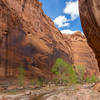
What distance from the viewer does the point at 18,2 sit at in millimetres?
35844

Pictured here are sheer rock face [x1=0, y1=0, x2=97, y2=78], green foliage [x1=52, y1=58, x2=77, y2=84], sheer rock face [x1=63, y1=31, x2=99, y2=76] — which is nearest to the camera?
sheer rock face [x1=0, y1=0, x2=97, y2=78]

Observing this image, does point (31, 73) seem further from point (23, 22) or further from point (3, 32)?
point (23, 22)

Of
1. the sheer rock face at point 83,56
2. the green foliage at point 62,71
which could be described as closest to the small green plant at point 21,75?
the green foliage at point 62,71

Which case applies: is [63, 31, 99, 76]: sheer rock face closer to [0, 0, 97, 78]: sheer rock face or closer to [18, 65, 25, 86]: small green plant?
[0, 0, 97, 78]: sheer rock face

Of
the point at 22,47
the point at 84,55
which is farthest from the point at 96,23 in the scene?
the point at 84,55

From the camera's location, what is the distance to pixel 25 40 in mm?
32969

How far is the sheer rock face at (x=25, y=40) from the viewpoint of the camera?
27.3 metres

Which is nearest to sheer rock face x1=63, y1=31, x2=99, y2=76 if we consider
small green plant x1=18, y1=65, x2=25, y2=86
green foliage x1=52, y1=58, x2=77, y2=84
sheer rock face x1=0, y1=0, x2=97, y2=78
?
sheer rock face x1=0, y1=0, x2=97, y2=78

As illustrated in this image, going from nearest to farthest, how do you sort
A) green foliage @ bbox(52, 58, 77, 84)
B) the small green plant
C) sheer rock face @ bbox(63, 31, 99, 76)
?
1. the small green plant
2. green foliage @ bbox(52, 58, 77, 84)
3. sheer rock face @ bbox(63, 31, 99, 76)

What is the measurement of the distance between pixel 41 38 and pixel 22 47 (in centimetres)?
995

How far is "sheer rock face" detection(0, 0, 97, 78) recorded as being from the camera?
27328 millimetres

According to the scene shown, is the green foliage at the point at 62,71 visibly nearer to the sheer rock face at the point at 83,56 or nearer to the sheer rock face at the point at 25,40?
the sheer rock face at the point at 25,40

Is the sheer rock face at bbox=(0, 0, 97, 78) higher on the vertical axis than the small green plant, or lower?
higher

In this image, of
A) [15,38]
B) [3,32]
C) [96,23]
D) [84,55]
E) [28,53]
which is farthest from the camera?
[84,55]
